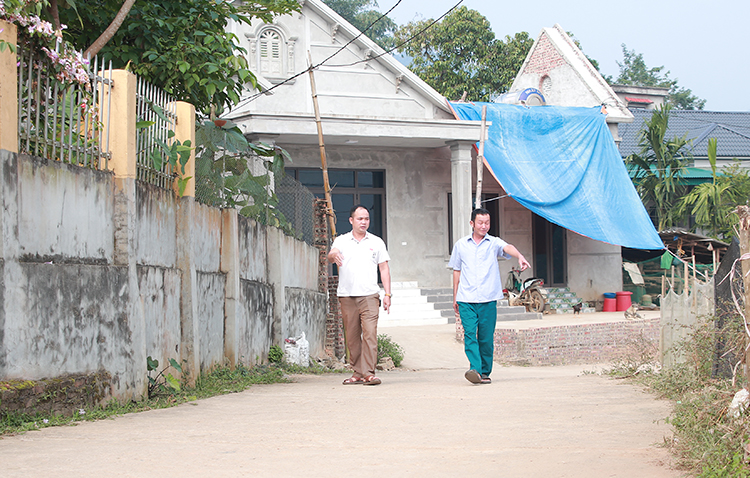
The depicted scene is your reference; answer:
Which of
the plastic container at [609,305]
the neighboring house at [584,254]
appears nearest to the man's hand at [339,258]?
the neighboring house at [584,254]

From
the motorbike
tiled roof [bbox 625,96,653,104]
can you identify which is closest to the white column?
the motorbike

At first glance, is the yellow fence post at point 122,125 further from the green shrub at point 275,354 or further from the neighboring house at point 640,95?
the neighboring house at point 640,95

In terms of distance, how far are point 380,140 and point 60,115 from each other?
12.6 metres

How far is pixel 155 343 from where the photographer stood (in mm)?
5902

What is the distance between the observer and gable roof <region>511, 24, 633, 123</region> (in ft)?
75.0

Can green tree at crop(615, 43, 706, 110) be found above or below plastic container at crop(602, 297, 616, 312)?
above

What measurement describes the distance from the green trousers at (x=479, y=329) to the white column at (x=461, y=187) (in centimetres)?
927

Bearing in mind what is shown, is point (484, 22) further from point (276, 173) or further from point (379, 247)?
point (379, 247)

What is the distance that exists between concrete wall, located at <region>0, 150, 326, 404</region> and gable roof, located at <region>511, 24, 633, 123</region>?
55.6 ft

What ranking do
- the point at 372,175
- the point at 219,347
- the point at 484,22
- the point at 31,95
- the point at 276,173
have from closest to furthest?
the point at 31,95 → the point at 219,347 → the point at 276,173 → the point at 372,175 → the point at 484,22

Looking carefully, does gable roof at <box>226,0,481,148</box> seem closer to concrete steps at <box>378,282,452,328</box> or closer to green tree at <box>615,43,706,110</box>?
concrete steps at <box>378,282,452,328</box>

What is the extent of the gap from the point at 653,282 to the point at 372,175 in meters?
9.37

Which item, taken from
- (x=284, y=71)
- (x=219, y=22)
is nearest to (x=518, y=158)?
(x=284, y=71)

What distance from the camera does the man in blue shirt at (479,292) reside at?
297 inches
